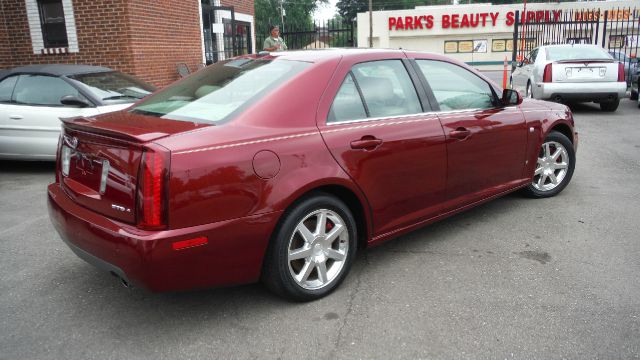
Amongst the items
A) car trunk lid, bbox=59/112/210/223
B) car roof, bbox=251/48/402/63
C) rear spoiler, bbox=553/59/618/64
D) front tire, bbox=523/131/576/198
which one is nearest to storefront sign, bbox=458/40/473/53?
rear spoiler, bbox=553/59/618/64

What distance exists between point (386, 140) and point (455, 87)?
112 cm

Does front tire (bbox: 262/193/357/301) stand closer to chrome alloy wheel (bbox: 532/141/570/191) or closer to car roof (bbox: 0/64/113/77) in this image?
chrome alloy wheel (bbox: 532/141/570/191)

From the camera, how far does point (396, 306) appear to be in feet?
10.6

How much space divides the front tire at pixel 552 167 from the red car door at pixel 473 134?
0.62 metres

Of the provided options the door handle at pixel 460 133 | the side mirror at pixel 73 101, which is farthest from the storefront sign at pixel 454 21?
the door handle at pixel 460 133

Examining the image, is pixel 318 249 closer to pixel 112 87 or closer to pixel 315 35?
pixel 112 87

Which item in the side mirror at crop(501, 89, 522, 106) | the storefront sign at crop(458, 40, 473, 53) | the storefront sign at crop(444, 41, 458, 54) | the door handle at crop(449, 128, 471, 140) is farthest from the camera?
the storefront sign at crop(444, 41, 458, 54)

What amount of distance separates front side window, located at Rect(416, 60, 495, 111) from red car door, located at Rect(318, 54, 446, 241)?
9.6 inches

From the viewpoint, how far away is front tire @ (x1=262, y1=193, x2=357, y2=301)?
3.06 metres

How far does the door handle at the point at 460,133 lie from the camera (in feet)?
13.1

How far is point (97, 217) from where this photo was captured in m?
2.88

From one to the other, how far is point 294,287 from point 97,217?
1.17 metres

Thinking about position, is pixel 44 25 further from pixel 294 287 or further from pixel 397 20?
pixel 397 20

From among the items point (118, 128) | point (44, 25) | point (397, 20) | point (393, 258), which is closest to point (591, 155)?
point (393, 258)
